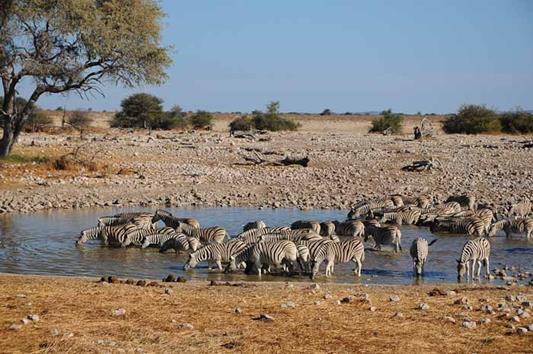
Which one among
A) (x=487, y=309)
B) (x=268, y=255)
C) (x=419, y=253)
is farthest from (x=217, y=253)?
(x=487, y=309)

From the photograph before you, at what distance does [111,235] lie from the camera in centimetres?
1538

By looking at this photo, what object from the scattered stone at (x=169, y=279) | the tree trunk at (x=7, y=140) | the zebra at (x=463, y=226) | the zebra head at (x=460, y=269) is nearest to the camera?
the scattered stone at (x=169, y=279)

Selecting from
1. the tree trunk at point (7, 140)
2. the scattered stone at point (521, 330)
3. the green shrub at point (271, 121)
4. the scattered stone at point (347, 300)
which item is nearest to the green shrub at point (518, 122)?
the green shrub at point (271, 121)

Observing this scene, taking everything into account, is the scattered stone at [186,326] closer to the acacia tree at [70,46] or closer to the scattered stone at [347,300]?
the scattered stone at [347,300]

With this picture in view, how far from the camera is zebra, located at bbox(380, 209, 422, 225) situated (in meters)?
18.1

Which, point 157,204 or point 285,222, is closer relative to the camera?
point 285,222

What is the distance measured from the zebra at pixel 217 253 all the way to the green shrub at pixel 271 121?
35.7 metres

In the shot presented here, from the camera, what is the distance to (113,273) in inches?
503

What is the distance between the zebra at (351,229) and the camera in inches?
628

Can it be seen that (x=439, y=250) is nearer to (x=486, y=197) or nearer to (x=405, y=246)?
(x=405, y=246)

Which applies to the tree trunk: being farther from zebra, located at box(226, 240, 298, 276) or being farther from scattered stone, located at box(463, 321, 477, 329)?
scattered stone, located at box(463, 321, 477, 329)

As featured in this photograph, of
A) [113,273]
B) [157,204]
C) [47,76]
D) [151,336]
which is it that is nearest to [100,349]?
[151,336]

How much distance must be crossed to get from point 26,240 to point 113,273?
12.6ft

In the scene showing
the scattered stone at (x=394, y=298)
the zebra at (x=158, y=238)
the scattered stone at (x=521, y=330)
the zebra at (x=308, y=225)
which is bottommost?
the zebra at (x=158, y=238)
